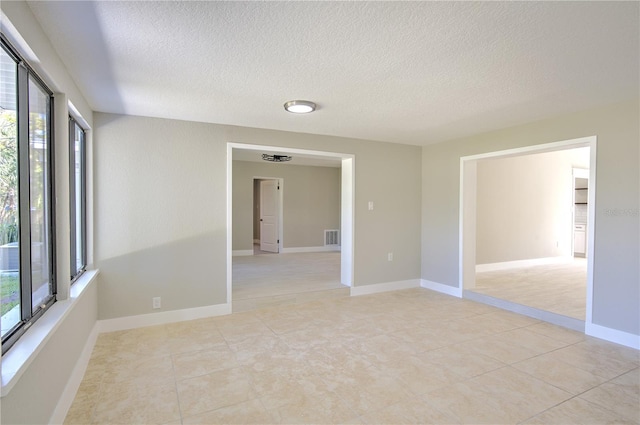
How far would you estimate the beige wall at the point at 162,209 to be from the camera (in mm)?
3573

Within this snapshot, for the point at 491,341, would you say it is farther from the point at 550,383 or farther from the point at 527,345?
the point at 550,383

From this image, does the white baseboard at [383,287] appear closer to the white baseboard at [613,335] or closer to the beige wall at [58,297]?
the white baseboard at [613,335]

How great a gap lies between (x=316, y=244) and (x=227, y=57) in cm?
707

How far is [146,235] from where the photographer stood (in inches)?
147

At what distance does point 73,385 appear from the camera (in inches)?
92.0

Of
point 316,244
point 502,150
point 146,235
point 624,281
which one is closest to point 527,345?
point 624,281

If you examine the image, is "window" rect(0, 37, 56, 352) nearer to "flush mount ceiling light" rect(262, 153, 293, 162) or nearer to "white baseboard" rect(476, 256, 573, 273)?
"flush mount ceiling light" rect(262, 153, 293, 162)

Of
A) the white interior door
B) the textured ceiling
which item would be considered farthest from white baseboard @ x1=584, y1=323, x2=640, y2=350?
the white interior door

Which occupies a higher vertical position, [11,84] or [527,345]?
[11,84]

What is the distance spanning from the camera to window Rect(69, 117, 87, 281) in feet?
9.45

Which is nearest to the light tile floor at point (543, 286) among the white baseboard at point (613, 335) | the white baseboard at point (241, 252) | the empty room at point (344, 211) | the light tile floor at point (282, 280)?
the empty room at point (344, 211)

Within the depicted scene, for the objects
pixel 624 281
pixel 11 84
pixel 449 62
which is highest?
pixel 449 62

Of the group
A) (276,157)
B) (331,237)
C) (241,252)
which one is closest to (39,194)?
(276,157)

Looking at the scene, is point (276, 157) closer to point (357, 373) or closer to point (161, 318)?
point (161, 318)
